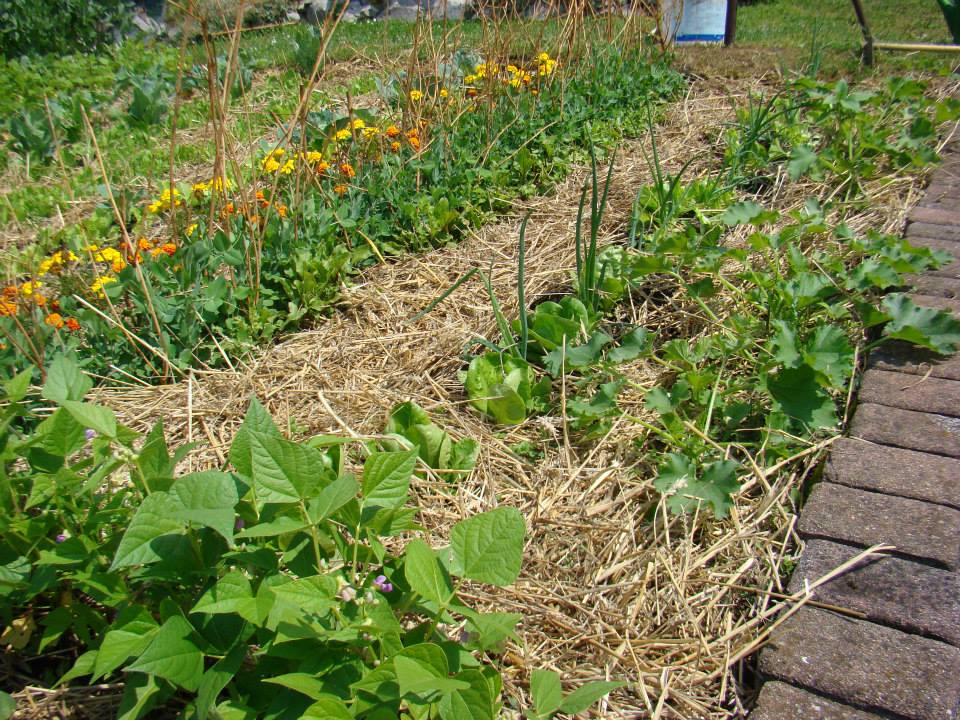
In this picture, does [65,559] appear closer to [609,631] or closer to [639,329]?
[609,631]

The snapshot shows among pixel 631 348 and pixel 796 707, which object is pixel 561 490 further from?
pixel 796 707

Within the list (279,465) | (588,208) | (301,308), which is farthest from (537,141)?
(279,465)

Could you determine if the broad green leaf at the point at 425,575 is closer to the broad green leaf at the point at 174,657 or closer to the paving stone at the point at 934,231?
the broad green leaf at the point at 174,657

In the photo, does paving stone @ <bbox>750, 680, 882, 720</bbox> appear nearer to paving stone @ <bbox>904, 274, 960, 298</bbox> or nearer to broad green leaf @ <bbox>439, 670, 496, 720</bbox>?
broad green leaf @ <bbox>439, 670, 496, 720</bbox>

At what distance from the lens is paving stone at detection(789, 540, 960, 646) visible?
129 cm

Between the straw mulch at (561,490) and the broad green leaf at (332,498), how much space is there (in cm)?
54

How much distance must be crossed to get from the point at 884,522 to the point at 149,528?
4.48 ft

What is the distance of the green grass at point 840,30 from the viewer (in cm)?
392

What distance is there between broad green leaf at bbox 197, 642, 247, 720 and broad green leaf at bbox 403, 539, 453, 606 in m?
0.28

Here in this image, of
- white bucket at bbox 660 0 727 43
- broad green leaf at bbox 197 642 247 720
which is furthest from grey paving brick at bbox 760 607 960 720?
white bucket at bbox 660 0 727 43

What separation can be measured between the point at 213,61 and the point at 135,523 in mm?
1430

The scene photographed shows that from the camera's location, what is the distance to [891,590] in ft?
4.44

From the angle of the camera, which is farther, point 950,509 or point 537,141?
point 537,141

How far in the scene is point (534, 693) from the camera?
1.09m
